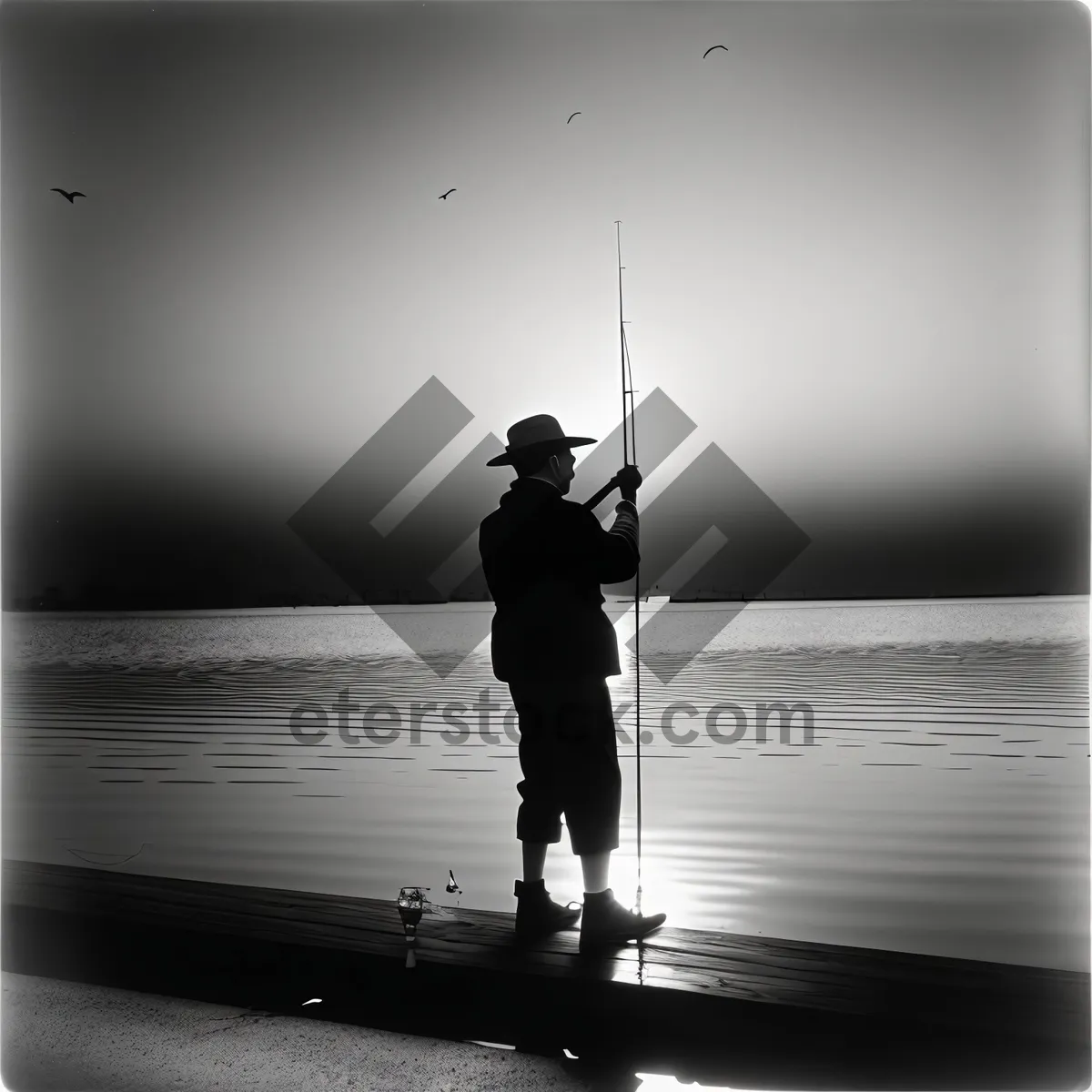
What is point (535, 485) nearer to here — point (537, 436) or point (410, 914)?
point (537, 436)

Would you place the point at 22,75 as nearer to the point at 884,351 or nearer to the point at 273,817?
the point at 273,817

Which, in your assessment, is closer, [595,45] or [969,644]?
[595,45]

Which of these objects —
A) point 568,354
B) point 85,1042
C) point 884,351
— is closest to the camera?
point 85,1042

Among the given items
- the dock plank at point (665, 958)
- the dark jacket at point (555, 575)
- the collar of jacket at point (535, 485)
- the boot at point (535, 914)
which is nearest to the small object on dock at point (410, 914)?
the dock plank at point (665, 958)

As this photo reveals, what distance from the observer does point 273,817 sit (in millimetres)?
5500

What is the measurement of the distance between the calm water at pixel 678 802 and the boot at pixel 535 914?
3.26 ft

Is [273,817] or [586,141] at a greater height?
[586,141]

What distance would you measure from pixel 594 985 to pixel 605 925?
237 mm

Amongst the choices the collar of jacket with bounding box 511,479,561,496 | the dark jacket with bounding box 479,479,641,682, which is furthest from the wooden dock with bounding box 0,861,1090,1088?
the collar of jacket with bounding box 511,479,561,496

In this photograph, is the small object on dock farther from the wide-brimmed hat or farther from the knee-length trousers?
the wide-brimmed hat

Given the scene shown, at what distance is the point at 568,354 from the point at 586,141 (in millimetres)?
1068

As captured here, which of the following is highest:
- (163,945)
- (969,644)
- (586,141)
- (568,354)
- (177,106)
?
(177,106)

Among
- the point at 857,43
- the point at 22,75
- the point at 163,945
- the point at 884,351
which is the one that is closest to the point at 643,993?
the point at 163,945

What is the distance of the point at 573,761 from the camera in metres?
2.55
